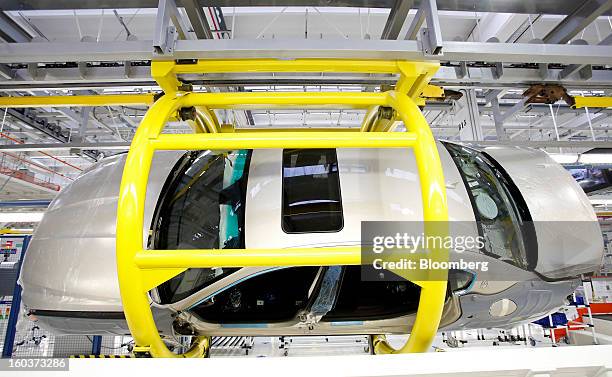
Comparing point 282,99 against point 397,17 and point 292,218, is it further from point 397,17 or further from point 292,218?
point 397,17

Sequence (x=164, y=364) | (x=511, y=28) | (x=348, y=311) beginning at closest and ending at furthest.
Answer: (x=164, y=364) → (x=348, y=311) → (x=511, y=28)

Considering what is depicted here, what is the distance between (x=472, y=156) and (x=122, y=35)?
4741 mm

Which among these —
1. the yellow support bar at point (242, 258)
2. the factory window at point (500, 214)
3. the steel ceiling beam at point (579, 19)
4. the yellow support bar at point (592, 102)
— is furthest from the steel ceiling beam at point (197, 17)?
the yellow support bar at point (592, 102)

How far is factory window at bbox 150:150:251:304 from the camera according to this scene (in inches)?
60.5

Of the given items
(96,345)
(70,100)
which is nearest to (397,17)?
(70,100)

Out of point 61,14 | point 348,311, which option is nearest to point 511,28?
point 348,311

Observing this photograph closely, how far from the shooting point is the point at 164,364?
36.2 inches

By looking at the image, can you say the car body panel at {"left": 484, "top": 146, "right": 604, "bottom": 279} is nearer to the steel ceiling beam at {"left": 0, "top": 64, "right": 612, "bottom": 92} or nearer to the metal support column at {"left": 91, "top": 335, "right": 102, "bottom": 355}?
the steel ceiling beam at {"left": 0, "top": 64, "right": 612, "bottom": 92}

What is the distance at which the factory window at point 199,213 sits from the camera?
5.04 ft

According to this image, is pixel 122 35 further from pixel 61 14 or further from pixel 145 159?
pixel 145 159

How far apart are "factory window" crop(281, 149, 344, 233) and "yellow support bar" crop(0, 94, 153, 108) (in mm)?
2199

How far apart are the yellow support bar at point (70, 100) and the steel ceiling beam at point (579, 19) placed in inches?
130

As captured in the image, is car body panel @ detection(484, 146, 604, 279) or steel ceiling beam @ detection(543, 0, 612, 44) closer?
car body panel @ detection(484, 146, 604, 279)

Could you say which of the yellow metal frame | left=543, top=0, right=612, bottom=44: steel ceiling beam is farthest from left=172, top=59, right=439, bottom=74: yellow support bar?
left=543, top=0, right=612, bottom=44: steel ceiling beam
